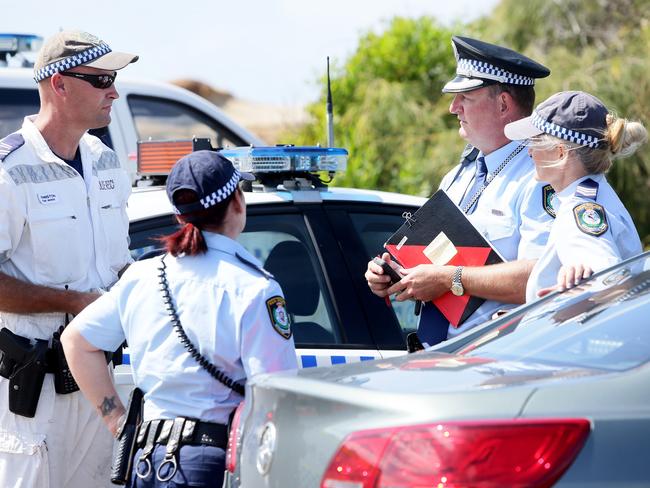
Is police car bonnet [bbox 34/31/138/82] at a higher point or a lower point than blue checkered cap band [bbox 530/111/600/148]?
higher

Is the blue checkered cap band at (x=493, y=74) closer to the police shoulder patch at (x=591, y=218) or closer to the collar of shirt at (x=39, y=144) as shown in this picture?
the police shoulder patch at (x=591, y=218)

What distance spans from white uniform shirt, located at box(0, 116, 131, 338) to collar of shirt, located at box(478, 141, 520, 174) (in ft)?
4.21

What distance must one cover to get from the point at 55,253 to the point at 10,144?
1.27 ft

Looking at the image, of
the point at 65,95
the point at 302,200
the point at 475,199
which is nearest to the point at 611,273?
the point at 475,199

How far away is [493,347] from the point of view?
278 centimetres

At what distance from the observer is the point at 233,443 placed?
2.73m

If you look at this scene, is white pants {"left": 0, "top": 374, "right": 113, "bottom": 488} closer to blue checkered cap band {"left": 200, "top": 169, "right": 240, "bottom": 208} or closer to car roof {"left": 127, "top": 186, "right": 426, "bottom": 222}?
car roof {"left": 127, "top": 186, "right": 426, "bottom": 222}

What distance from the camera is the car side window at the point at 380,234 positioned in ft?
14.3

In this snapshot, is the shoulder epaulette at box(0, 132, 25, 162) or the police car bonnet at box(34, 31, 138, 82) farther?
the police car bonnet at box(34, 31, 138, 82)

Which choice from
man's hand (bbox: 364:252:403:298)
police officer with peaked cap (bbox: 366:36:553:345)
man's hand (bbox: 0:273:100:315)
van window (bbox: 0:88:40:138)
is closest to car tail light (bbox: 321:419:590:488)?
police officer with peaked cap (bbox: 366:36:553:345)

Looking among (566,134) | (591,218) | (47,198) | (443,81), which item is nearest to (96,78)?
(47,198)

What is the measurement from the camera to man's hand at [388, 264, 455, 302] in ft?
11.9

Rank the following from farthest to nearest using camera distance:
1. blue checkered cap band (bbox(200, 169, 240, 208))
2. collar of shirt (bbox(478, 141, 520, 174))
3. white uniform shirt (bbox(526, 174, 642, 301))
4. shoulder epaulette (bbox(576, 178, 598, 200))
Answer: collar of shirt (bbox(478, 141, 520, 174))
shoulder epaulette (bbox(576, 178, 598, 200))
white uniform shirt (bbox(526, 174, 642, 301))
blue checkered cap band (bbox(200, 169, 240, 208))

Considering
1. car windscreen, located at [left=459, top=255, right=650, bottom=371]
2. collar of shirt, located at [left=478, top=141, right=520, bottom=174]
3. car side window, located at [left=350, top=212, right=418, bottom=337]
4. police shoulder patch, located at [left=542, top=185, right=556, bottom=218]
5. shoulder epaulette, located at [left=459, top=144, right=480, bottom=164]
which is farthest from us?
car side window, located at [left=350, top=212, right=418, bottom=337]
